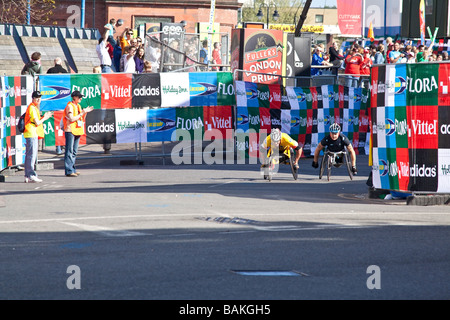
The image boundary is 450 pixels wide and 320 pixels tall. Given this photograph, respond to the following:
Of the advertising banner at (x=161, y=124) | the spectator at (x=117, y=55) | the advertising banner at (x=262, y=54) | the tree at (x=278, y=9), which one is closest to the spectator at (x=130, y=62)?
the spectator at (x=117, y=55)

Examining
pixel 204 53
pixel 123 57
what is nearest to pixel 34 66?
pixel 123 57

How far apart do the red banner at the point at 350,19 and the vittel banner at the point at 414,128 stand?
33.6 metres

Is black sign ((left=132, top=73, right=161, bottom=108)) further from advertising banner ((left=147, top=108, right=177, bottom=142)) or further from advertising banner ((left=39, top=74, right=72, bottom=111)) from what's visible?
advertising banner ((left=39, top=74, right=72, bottom=111))

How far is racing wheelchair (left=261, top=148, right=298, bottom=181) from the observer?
16.7 m

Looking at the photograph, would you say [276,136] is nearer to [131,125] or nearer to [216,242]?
[131,125]

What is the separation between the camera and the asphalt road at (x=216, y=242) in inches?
275

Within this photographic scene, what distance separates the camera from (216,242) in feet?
30.5

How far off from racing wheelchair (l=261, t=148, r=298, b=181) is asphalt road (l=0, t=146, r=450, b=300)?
0.97 metres

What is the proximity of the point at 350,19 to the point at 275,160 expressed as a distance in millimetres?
31566

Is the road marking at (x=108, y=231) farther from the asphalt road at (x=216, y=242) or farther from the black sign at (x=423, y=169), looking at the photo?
the black sign at (x=423, y=169)

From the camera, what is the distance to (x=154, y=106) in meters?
19.3

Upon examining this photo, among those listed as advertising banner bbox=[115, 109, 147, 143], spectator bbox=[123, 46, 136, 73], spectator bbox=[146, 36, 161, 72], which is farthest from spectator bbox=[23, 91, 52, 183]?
spectator bbox=[146, 36, 161, 72]

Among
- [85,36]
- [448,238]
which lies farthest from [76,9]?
[448,238]
